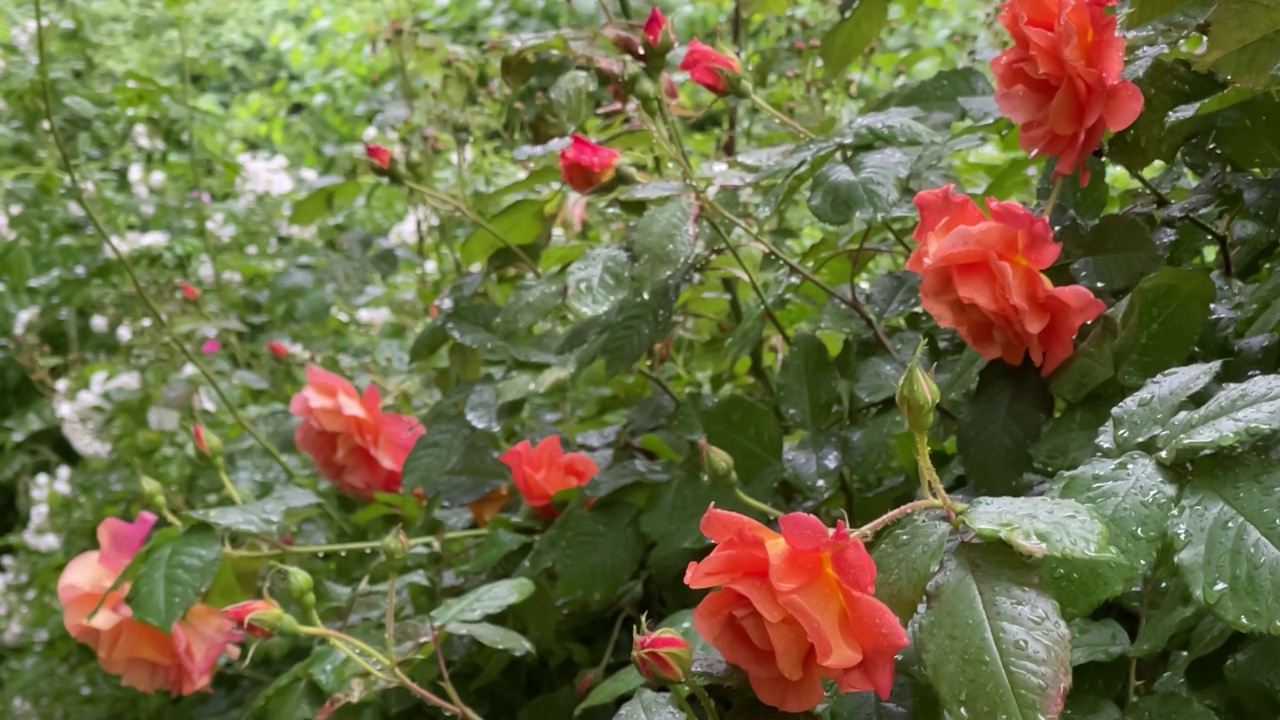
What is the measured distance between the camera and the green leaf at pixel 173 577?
0.57m

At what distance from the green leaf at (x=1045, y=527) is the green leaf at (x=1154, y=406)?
0.06 m

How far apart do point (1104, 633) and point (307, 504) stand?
1.69 ft

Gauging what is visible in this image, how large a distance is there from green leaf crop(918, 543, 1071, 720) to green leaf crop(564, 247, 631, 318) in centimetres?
27

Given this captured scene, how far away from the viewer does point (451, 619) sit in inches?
20.6

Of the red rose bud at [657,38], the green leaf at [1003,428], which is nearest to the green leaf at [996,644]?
the green leaf at [1003,428]

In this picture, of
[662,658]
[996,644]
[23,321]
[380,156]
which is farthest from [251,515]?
[23,321]

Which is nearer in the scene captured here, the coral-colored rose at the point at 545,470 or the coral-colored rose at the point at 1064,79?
the coral-colored rose at the point at 1064,79

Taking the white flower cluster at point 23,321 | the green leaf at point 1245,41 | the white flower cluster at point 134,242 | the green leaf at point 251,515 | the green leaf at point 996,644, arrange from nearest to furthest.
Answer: the green leaf at point 996,644, the green leaf at point 1245,41, the green leaf at point 251,515, the white flower cluster at point 134,242, the white flower cluster at point 23,321

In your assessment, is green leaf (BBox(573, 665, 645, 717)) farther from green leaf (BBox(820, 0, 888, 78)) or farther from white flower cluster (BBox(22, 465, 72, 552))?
white flower cluster (BBox(22, 465, 72, 552))

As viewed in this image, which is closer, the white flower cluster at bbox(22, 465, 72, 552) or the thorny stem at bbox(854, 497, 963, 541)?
the thorny stem at bbox(854, 497, 963, 541)

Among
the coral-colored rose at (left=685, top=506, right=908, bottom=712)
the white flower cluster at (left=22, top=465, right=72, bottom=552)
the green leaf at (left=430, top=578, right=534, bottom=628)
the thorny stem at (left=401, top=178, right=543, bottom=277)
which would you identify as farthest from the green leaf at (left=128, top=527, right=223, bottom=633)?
the white flower cluster at (left=22, top=465, right=72, bottom=552)

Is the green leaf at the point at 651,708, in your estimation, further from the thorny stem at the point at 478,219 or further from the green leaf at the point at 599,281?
the thorny stem at the point at 478,219

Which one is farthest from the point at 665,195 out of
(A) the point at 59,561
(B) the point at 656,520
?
(A) the point at 59,561

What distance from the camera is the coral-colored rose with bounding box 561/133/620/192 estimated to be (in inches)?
→ 23.5
